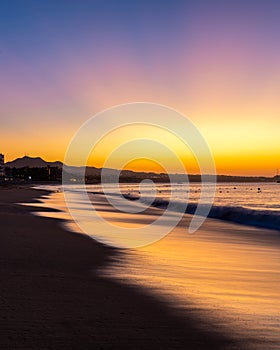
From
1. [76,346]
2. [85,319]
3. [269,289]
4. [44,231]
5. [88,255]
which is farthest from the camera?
[44,231]

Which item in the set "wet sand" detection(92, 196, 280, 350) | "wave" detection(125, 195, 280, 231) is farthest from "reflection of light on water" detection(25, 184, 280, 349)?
"wave" detection(125, 195, 280, 231)

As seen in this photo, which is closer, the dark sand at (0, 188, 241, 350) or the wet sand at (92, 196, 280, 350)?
the dark sand at (0, 188, 241, 350)

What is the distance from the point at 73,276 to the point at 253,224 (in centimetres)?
2104

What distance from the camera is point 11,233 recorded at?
17406 mm

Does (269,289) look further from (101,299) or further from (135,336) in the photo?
(135,336)

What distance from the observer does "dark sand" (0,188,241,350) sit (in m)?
5.58

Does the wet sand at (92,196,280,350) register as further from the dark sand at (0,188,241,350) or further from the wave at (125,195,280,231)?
the wave at (125,195,280,231)

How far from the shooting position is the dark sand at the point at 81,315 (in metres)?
5.58

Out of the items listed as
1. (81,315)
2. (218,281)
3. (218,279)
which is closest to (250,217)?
(218,279)

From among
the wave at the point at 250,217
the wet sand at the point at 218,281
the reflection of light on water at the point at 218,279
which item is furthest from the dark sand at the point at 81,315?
the wave at the point at 250,217

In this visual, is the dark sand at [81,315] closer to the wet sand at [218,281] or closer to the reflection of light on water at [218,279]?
the wet sand at [218,281]

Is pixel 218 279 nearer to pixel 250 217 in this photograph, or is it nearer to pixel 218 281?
pixel 218 281

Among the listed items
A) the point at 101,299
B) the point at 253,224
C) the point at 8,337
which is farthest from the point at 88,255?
the point at 253,224

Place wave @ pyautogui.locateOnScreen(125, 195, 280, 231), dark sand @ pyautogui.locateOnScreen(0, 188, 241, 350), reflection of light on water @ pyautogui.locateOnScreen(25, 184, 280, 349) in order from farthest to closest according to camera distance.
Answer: wave @ pyautogui.locateOnScreen(125, 195, 280, 231) → reflection of light on water @ pyautogui.locateOnScreen(25, 184, 280, 349) → dark sand @ pyautogui.locateOnScreen(0, 188, 241, 350)
